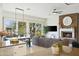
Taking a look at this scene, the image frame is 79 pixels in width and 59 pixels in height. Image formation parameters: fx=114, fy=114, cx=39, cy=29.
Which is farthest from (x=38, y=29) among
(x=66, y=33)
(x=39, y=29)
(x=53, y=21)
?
(x=66, y=33)

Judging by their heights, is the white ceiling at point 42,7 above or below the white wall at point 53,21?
above

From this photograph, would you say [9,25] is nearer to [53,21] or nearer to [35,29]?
[35,29]

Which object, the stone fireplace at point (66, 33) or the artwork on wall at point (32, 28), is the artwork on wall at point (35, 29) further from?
the stone fireplace at point (66, 33)

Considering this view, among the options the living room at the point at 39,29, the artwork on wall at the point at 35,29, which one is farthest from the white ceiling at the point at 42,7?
the artwork on wall at the point at 35,29

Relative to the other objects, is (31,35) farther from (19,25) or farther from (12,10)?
(12,10)

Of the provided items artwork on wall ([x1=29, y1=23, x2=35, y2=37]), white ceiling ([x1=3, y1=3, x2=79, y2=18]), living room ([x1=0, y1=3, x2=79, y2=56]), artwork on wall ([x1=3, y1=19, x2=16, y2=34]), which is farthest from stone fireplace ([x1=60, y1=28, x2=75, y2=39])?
artwork on wall ([x1=3, y1=19, x2=16, y2=34])

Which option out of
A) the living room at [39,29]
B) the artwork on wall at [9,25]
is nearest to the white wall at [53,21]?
the living room at [39,29]

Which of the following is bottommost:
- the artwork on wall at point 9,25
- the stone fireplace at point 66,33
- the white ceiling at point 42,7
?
the stone fireplace at point 66,33

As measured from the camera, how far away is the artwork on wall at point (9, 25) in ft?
4.97

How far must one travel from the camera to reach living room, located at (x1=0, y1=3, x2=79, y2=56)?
1533mm

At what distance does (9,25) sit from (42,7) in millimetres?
516

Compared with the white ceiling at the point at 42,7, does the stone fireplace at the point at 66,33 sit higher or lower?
lower

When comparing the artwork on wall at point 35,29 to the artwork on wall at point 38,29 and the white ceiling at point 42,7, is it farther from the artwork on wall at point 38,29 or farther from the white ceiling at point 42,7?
the white ceiling at point 42,7

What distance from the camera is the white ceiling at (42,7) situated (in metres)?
1.54
